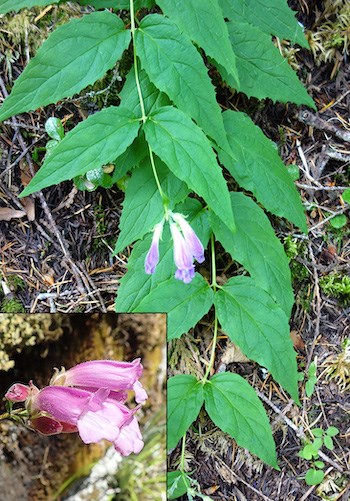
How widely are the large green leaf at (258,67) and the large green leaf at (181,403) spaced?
2.67 feet

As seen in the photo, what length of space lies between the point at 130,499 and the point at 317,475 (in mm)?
608

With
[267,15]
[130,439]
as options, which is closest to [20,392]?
[130,439]

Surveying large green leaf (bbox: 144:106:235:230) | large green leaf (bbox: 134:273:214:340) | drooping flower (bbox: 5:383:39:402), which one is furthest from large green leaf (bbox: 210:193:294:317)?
drooping flower (bbox: 5:383:39:402)

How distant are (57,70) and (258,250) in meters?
0.69

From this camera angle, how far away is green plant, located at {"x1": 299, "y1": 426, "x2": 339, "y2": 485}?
1.76 meters

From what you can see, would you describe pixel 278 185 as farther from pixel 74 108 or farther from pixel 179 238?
pixel 74 108

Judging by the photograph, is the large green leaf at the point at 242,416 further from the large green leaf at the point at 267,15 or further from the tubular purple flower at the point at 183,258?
the large green leaf at the point at 267,15

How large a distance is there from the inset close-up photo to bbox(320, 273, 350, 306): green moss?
1.93ft

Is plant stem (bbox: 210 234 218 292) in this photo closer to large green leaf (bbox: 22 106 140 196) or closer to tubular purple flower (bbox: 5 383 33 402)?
large green leaf (bbox: 22 106 140 196)

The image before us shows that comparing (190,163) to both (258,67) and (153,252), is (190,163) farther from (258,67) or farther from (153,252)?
(258,67)

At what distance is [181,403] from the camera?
160cm

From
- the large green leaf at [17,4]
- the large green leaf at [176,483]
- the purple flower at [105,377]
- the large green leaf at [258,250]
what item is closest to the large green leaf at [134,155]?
the large green leaf at [258,250]

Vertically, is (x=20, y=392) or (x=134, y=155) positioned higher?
(x=134, y=155)

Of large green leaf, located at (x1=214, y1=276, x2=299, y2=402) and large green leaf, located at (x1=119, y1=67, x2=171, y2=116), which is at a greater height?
large green leaf, located at (x1=119, y1=67, x2=171, y2=116)
